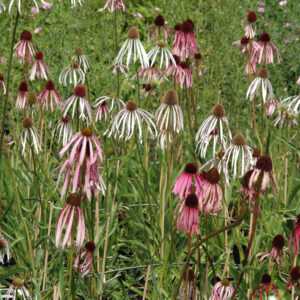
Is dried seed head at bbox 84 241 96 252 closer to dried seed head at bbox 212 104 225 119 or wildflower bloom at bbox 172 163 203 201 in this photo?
wildflower bloom at bbox 172 163 203 201

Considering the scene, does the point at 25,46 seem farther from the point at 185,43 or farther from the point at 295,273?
the point at 295,273

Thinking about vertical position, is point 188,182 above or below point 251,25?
below

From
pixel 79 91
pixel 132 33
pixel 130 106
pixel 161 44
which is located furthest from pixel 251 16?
pixel 79 91

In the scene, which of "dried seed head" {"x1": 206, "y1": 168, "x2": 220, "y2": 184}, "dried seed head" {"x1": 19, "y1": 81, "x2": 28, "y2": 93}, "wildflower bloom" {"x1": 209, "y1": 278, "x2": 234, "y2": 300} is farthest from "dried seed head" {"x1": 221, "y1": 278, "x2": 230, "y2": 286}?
"dried seed head" {"x1": 19, "y1": 81, "x2": 28, "y2": 93}

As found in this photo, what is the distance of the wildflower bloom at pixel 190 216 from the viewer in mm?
1226

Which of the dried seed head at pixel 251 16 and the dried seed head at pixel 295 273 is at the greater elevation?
the dried seed head at pixel 251 16

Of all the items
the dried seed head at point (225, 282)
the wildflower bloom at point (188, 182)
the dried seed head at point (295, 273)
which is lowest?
the dried seed head at point (225, 282)

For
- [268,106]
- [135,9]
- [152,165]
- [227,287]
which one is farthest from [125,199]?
[135,9]

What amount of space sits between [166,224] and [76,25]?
1.49m

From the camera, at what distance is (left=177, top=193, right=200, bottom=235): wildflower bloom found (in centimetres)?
123

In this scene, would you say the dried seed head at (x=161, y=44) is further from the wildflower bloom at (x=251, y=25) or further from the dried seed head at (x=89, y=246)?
the dried seed head at (x=89, y=246)


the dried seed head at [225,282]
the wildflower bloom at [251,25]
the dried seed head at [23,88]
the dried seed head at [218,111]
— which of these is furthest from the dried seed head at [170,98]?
the wildflower bloom at [251,25]

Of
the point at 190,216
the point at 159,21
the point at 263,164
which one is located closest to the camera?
the point at 263,164

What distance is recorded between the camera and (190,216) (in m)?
1.23
